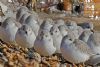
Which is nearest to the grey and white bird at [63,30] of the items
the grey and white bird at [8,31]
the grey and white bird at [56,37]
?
the grey and white bird at [56,37]

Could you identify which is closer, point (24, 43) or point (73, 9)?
point (24, 43)

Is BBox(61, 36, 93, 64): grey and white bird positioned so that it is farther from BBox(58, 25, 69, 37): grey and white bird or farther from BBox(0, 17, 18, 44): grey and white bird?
BBox(0, 17, 18, 44): grey and white bird

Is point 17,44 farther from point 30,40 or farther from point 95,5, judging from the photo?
point 95,5

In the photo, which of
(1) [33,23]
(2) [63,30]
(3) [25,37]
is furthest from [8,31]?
(2) [63,30]

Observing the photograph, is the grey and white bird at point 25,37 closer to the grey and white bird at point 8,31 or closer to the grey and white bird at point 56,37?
the grey and white bird at point 8,31

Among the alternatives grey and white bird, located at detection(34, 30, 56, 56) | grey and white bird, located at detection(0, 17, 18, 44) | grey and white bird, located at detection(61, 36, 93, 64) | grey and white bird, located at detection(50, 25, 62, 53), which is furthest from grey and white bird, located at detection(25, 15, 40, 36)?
grey and white bird, located at detection(61, 36, 93, 64)

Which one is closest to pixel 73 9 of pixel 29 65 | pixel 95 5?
pixel 95 5
